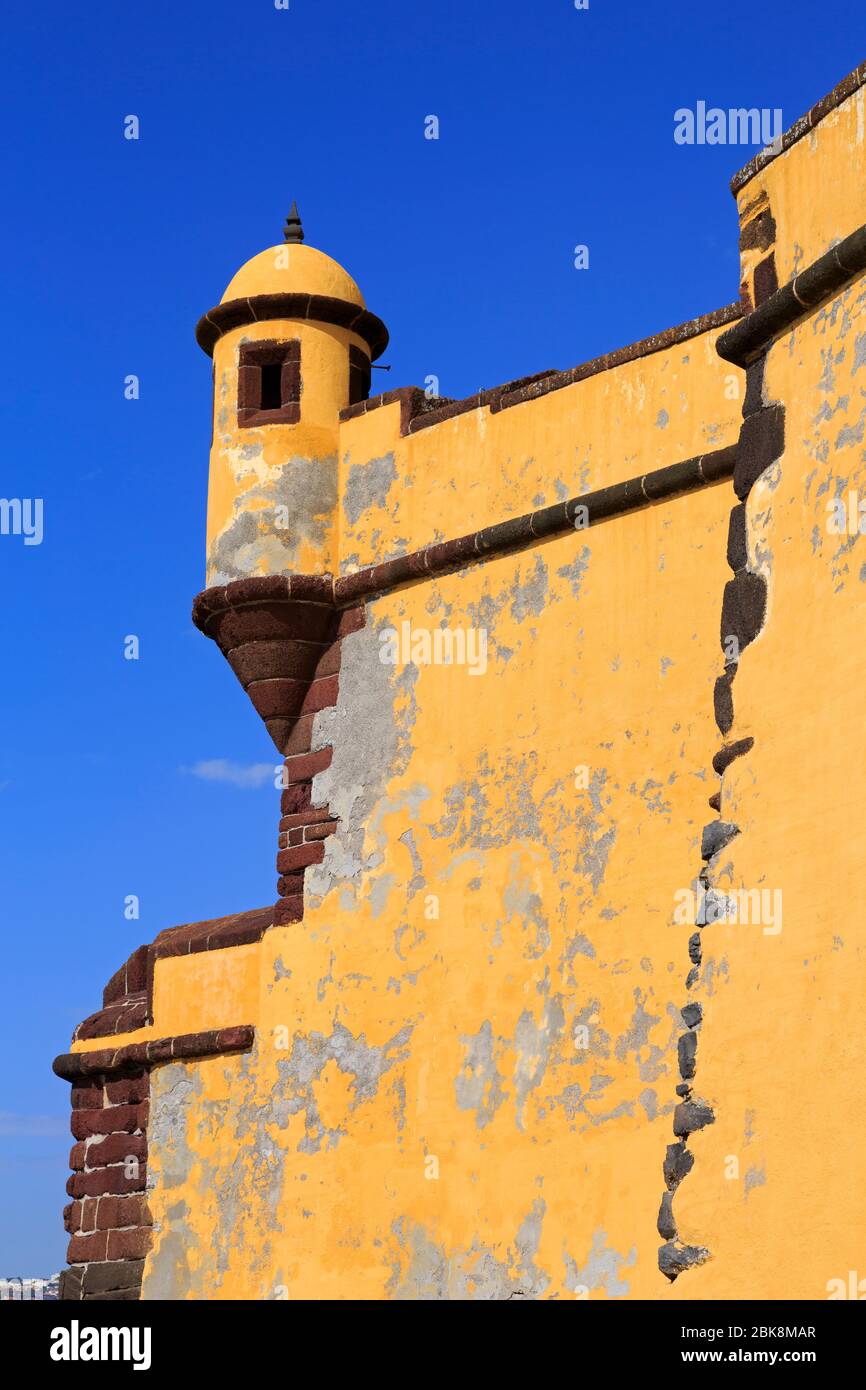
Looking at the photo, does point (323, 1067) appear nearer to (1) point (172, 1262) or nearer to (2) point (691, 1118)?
(1) point (172, 1262)

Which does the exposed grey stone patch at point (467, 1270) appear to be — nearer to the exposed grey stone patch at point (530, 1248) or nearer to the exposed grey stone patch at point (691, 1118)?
the exposed grey stone patch at point (530, 1248)

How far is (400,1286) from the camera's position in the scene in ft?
31.5

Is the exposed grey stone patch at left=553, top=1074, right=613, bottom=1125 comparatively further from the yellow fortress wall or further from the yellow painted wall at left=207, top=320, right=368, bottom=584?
the yellow painted wall at left=207, top=320, right=368, bottom=584

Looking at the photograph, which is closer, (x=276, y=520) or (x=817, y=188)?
(x=817, y=188)

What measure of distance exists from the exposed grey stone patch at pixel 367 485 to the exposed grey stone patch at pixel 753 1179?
543 centimetres

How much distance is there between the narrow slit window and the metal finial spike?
0.87 meters

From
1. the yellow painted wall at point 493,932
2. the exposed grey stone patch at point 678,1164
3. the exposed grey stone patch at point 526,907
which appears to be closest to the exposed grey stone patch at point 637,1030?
the yellow painted wall at point 493,932

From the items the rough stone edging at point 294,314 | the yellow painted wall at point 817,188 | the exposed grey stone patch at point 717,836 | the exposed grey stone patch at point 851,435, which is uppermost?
the rough stone edging at point 294,314

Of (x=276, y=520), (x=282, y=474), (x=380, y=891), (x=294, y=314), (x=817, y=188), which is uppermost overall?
(x=294, y=314)

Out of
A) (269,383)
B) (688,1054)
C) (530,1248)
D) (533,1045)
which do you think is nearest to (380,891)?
(533,1045)

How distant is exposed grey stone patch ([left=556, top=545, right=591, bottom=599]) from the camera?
383 inches

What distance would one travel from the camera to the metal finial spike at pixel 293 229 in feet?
40.2

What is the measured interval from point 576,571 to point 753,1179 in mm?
3901

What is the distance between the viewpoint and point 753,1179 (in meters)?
6.56
